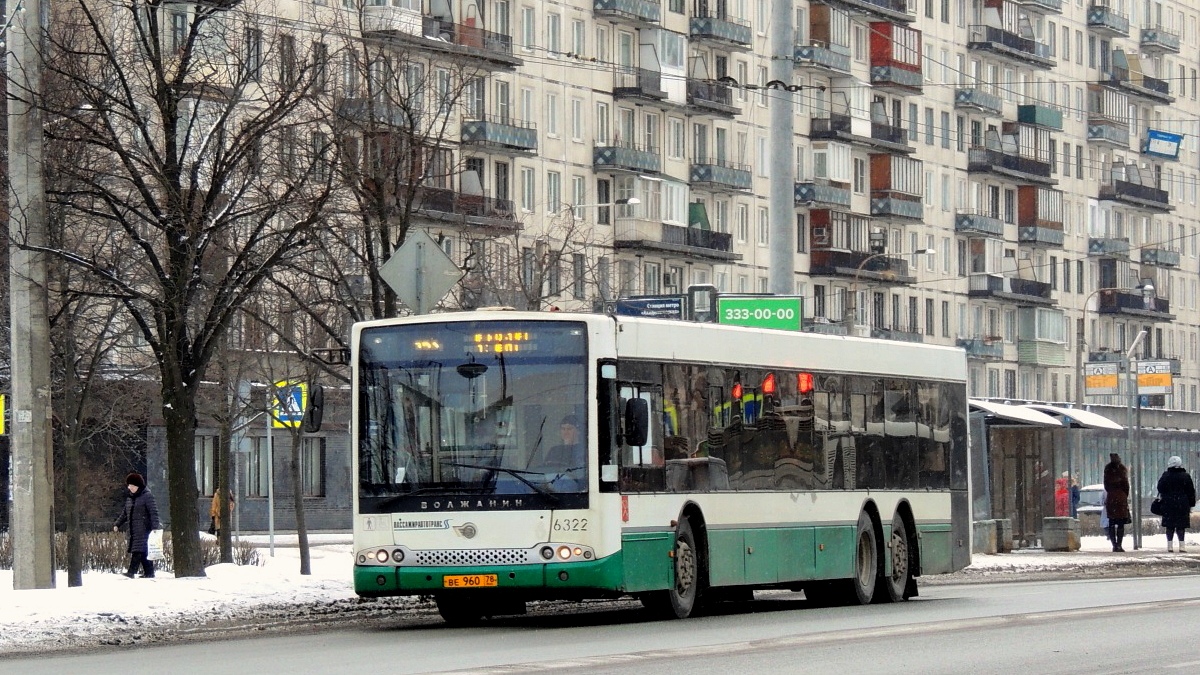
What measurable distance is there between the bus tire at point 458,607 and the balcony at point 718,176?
204 feet

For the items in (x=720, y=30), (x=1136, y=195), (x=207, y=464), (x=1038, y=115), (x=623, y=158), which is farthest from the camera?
(x=1136, y=195)

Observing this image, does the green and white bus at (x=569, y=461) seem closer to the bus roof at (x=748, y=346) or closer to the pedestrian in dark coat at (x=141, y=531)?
the bus roof at (x=748, y=346)

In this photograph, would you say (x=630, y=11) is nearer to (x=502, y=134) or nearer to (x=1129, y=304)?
(x=502, y=134)

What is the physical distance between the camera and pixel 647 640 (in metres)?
17.6

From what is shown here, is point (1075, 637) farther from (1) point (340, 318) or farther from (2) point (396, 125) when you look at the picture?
(1) point (340, 318)

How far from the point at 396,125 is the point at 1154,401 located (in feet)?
280

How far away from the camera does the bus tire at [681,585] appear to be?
20.8 m

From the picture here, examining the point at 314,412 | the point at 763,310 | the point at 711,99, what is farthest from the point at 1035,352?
the point at 314,412

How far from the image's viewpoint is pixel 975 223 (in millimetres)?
98562

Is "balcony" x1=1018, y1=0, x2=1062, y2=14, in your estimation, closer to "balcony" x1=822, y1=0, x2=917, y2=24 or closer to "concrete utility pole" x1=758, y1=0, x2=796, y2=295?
"balcony" x1=822, y1=0, x2=917, y2=24

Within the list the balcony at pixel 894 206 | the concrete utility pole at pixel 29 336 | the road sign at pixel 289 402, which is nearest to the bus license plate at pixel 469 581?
the concrete utility pole at pixel 29 336

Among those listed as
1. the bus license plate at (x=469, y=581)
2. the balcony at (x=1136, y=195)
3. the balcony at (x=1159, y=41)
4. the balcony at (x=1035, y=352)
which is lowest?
the bus license plate at (x=469, y=581)

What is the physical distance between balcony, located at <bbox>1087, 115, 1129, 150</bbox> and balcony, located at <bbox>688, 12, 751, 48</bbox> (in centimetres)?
2929

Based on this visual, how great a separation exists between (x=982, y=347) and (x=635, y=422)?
80011 mm
